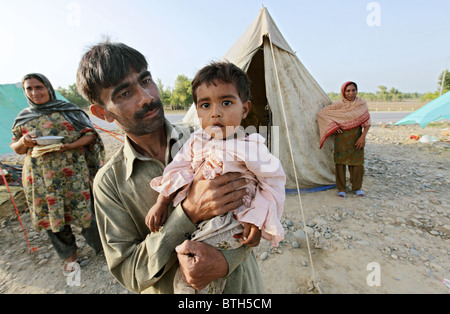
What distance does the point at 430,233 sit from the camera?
3064mm

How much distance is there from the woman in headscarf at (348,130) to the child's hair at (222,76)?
11.8ft

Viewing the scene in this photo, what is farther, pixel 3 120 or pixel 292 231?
pixel 3 120

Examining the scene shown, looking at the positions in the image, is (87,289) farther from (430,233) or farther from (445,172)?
(445,172)

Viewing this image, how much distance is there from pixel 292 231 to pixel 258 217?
8.78 feet

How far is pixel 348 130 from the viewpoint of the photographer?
4.12 m

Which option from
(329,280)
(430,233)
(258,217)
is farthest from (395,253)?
(258,217)

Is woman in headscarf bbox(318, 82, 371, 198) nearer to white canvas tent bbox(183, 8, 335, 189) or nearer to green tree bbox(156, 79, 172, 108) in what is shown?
white canvas tent bbox(183, 8, 335, 189)

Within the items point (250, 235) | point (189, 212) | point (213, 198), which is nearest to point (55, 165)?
point (189, 212)

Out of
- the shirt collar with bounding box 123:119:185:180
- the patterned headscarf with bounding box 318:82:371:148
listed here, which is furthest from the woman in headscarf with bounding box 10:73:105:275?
the patterned headscarf with bounding box 318:82:371:148

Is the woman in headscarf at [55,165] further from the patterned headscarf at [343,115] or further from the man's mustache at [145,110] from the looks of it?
the patterned headscarf at [343,115]

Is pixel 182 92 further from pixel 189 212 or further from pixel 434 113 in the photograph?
pixel 189 212

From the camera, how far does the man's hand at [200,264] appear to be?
849 millimetres

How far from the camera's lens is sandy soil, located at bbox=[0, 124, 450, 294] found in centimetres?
239

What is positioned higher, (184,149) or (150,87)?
(150,87)
